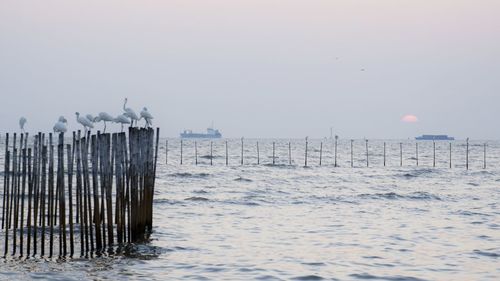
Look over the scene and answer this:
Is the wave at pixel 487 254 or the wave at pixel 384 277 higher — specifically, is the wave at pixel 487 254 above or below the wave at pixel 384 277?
above

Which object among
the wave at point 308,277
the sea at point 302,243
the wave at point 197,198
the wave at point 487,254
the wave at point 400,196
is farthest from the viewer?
the wave at point 400,196

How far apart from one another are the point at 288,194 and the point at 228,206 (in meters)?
7.39

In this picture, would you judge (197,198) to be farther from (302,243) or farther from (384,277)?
(384,277)

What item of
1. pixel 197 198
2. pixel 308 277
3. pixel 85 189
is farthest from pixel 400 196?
pixel 85 189

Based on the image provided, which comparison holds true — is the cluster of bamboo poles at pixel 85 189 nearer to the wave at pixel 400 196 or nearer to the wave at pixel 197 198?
the wave at pixel 197 198

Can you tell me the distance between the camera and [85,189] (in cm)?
1341

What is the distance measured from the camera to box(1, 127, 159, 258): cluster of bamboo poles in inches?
523

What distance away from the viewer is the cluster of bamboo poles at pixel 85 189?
13273 millimetres

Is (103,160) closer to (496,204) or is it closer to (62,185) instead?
(62,185)

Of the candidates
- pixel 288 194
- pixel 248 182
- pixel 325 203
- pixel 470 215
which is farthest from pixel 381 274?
pixel 248 182

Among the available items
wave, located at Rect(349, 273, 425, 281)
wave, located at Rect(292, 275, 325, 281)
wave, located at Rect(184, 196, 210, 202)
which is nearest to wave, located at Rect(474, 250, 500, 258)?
wave, located at Rect(349, 273, 425, 281)

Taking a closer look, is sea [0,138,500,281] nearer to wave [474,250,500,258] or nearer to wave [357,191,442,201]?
wave [474,250,500,258]

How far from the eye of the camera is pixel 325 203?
29922 millimetres

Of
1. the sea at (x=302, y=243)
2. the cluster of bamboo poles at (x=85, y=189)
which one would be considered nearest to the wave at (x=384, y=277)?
the sea at (x=302, y=243)
